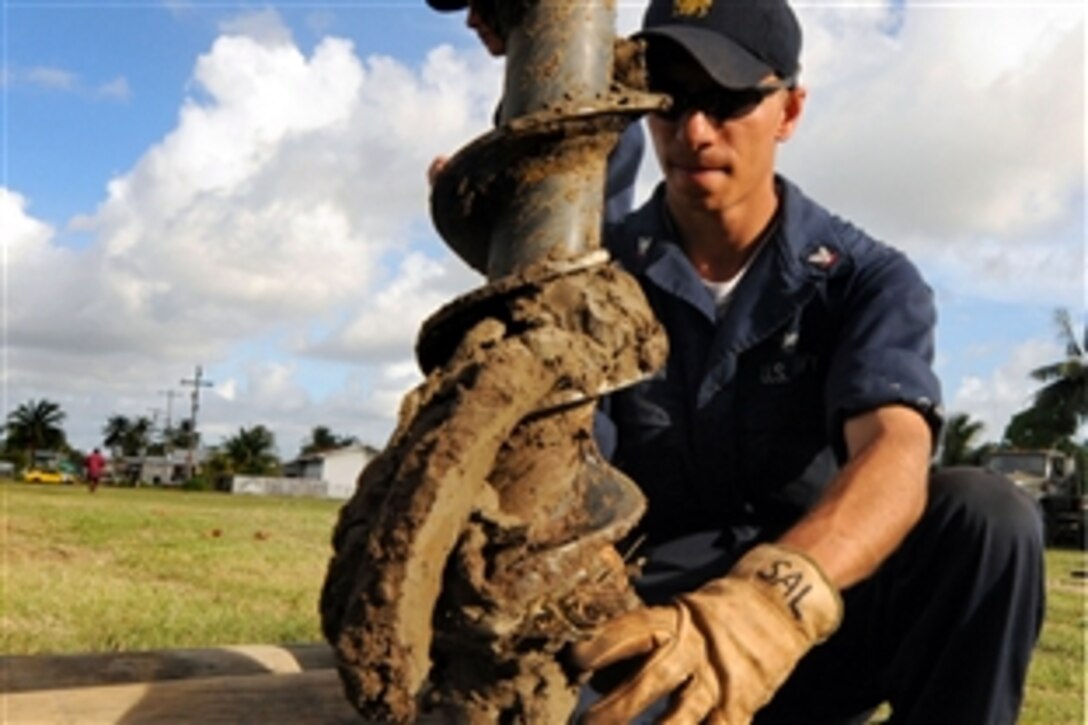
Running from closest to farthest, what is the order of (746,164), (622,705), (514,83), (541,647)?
(541,647) < (622,705) < (514,83) < (746,164)

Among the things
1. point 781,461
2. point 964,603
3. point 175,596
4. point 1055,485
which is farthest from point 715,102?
point 1055,485

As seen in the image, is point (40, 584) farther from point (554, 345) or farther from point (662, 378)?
point (554, 345)

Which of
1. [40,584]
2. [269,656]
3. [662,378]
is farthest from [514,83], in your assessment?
[40,584]

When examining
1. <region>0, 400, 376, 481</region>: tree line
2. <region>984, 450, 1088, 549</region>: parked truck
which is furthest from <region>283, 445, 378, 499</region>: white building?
<region>984, 450, 1088, 549</region>: parked truck

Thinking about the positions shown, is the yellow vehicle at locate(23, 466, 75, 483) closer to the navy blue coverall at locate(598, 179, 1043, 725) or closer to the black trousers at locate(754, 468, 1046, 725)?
the navy blue coverall at locate(598, 179, 1043, 725)

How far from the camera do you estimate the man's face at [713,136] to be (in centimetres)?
236

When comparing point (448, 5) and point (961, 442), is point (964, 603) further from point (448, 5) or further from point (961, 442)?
point (961, 442)

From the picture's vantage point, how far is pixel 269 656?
307cm

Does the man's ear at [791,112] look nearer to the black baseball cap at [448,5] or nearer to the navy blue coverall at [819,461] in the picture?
the navy blue coverall at [819,461]

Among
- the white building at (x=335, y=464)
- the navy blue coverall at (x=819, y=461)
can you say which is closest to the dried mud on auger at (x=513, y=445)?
the navy blue coverall at (x=819, y=461)

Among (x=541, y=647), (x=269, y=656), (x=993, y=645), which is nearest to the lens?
(x=541, y=647)

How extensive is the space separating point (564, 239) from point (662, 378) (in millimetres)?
1124

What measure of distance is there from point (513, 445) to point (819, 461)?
4.29 feet

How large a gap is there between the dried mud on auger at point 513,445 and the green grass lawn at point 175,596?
3176 mm
